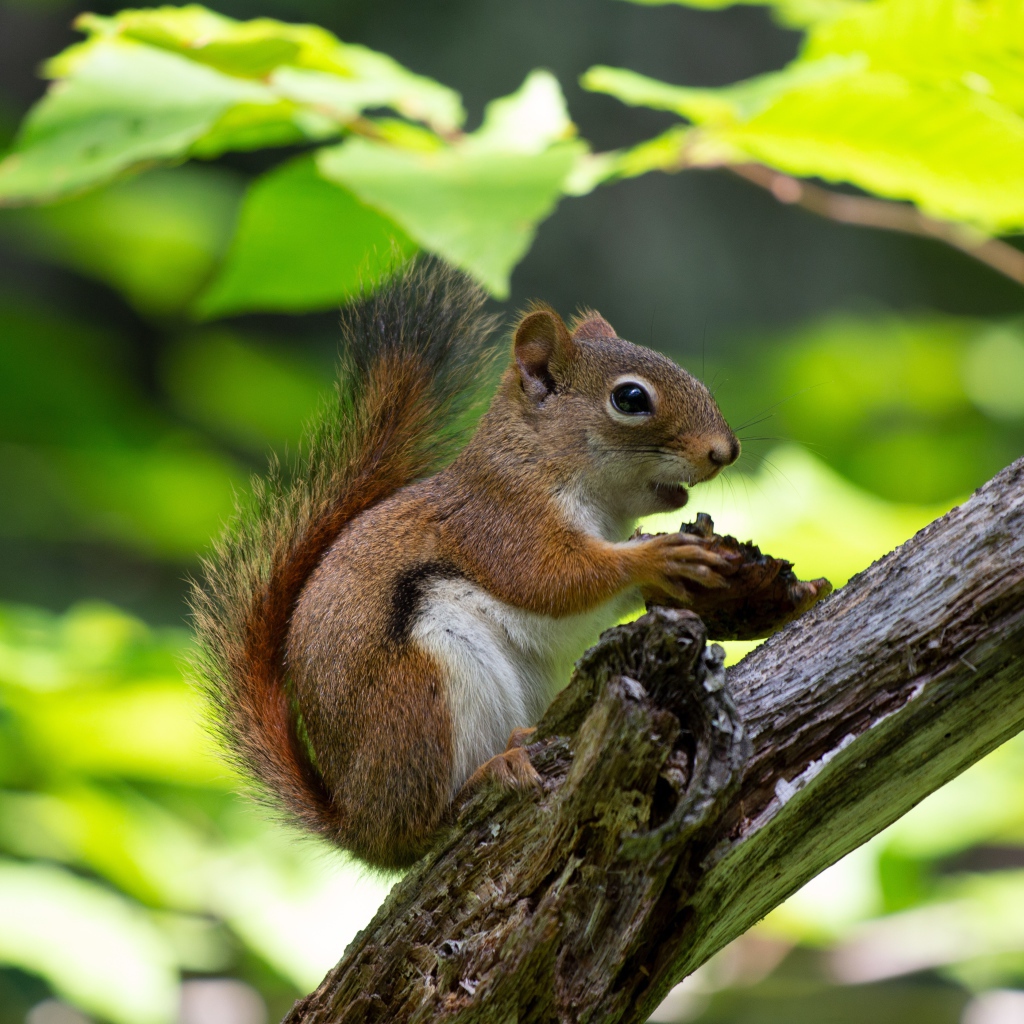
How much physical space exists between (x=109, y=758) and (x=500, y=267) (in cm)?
143

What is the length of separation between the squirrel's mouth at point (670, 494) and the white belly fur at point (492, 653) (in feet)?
0.65

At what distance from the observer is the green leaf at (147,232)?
3.95m

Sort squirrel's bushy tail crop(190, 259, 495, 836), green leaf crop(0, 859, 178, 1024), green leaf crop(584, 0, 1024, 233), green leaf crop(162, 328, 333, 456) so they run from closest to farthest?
green leaf crop(584, 0, 1024, 233)
squirrel's bushy tail crop(190, 259, 495, 836)
green leaf crop(0, 859, 178, 1024)
green leaf crop(162, 328, 333, 456)

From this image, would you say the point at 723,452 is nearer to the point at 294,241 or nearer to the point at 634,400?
the point at 634,400

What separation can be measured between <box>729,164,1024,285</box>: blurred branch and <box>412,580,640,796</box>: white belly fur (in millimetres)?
792

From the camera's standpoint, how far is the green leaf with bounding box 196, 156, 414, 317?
1746 millimetres

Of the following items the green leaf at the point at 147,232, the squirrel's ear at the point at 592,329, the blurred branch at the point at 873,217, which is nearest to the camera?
the blurred branch at the point at 873,217

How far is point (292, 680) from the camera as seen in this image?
1.84 meters

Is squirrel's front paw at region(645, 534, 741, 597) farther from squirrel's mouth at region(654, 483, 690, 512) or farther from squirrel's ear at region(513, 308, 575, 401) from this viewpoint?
squirrel's ear at region(513, 308, 575, 401)

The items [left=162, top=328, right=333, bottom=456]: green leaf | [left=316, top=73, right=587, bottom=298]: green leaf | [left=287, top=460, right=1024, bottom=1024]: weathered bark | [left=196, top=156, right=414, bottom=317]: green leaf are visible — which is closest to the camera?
[left=287, top=460, right=1024, bottom=1024]: weathered bark

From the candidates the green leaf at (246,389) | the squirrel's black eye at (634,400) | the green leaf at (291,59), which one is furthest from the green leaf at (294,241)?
the green leaf at (246,389)

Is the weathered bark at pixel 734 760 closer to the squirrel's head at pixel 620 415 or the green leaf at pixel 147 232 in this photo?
the squirrel's head at pixel 620 415

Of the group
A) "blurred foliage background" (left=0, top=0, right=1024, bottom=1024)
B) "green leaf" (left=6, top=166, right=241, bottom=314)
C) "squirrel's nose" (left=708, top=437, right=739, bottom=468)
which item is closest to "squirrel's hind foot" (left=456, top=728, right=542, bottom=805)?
"blurred foliage background" (left=0, top=0, right=1024, bottom=1024)

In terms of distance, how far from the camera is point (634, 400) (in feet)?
6.29
